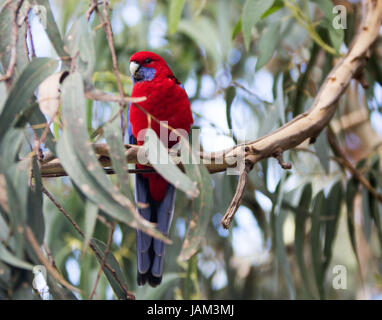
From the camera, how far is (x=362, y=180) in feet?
5.92

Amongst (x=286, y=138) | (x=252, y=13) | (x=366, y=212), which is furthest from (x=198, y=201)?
(x=366, y=212)

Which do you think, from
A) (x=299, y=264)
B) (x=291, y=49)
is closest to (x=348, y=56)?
(x=291, y=49)

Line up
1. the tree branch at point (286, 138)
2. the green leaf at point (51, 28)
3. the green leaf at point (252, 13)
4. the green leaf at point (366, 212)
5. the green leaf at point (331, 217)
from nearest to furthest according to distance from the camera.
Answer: the green leaf at point (51, 28) → the tree branch at point (286, 138) → the green leaf at point (252, 13) → the green leaf at point (331, 217) → the green leaf at point (366, 212)

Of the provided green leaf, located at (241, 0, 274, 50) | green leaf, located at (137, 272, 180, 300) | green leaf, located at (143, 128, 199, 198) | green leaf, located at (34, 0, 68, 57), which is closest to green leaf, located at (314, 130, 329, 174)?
green leaf, located at (241, 0, 274, 50)

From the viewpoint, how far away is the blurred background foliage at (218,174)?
843mm

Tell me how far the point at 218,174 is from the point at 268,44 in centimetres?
55

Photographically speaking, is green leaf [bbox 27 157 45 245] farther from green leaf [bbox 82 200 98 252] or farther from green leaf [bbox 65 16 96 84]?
green leaf [bbox 65 16 96 84]

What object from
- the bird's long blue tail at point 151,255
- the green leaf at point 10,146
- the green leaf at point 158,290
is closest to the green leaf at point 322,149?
the bird's long blue tail at point 151,255

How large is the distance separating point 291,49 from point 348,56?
1.76 feet

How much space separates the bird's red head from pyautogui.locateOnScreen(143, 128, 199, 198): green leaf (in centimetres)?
86

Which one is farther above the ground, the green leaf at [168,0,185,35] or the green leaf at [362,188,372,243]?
the green leaf at [168,0,185,35]

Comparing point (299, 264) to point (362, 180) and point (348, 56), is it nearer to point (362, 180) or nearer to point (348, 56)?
point (362, 180)

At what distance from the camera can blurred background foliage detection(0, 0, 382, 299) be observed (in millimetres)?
843

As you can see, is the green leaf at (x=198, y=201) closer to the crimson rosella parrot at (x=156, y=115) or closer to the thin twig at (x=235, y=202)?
the thin twig at (x=235, y=202)
